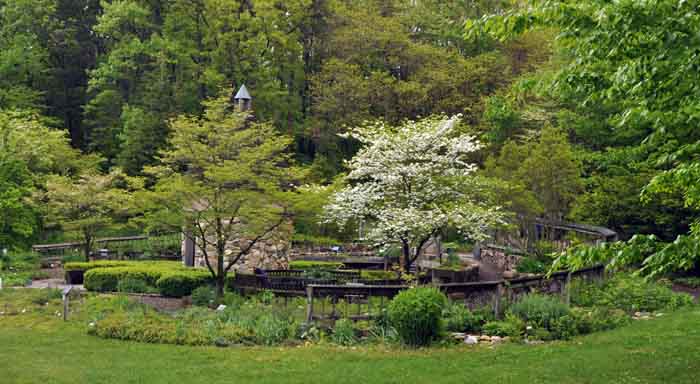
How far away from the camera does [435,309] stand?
11273 millimetres

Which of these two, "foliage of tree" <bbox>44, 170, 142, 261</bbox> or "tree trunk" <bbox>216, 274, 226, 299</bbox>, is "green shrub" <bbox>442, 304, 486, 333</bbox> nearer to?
"tree trunk" <bbox>216, 274, 226, 299</bbox>

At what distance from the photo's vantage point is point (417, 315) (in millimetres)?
11219

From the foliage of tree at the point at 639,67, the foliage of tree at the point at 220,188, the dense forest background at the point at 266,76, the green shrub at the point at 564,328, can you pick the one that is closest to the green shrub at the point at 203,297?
the foliage of tree at the point at 220,188

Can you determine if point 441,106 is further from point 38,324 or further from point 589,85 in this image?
point 589,85

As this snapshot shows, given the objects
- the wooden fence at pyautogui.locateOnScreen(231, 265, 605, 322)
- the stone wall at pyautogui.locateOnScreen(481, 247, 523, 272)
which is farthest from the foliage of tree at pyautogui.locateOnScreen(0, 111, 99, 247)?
the stone wall at pyautogui.locateOnScreen(481, 247, 523, 272)

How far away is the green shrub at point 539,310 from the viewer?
40.4 ft

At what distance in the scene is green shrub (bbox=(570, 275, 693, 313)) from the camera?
1406 cm

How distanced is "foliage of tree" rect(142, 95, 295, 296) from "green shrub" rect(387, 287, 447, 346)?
5318 mm

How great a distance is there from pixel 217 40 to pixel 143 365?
27.4 metres

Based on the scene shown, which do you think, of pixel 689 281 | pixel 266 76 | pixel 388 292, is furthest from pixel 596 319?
pixel 266 76

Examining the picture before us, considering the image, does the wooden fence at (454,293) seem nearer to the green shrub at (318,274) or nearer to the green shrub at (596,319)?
the green shrub at (596,319)

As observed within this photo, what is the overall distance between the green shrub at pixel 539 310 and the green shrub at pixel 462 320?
742 millimetres

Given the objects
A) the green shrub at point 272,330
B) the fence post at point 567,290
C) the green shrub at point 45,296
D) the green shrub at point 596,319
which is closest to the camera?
the green shrub at point 272,330

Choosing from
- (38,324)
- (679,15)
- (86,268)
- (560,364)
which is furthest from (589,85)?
(86,268)
